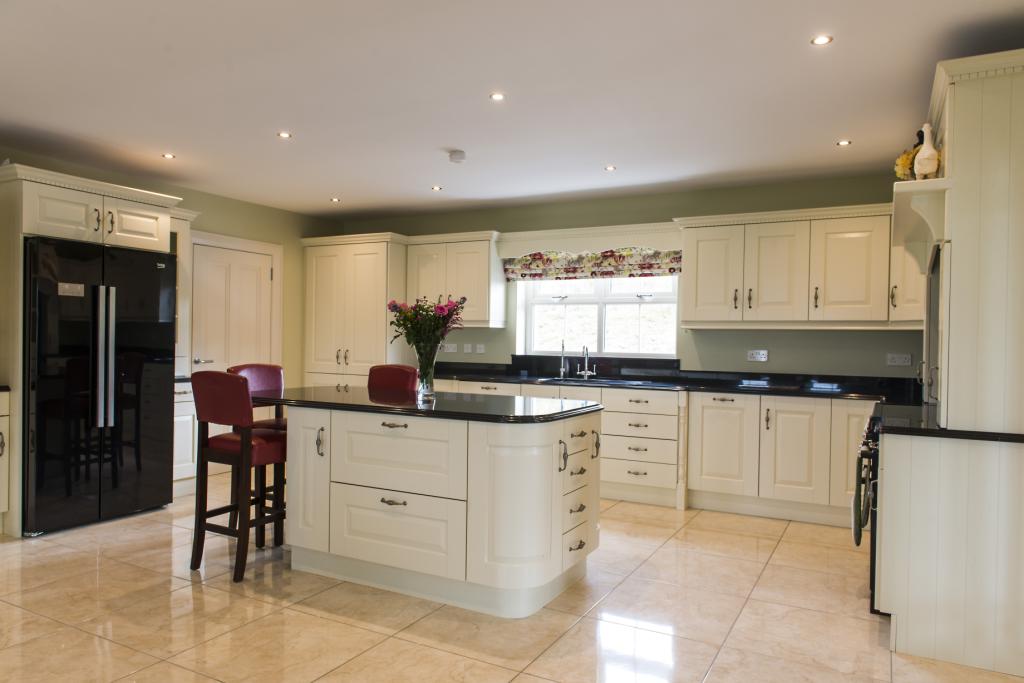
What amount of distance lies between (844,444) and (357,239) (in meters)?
4.52

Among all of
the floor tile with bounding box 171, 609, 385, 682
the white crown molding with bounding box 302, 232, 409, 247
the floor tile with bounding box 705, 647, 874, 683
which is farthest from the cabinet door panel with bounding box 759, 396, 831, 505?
the white crown molding with bounding box 302, 232, 409, 247

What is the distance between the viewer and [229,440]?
3447mm

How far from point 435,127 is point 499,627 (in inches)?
108

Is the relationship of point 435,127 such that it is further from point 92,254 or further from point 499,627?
point 499,627

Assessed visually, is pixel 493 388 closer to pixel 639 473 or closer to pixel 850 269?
pixel 639 473

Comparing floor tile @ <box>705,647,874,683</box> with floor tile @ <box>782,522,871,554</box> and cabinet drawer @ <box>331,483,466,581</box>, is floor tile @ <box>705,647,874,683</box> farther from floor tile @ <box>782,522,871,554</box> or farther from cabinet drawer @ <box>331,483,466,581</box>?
floor tile @ <box>782,522,871,554</box>

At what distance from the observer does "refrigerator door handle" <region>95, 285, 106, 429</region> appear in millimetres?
4270

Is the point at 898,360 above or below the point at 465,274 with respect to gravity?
below

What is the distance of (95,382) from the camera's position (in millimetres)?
4277

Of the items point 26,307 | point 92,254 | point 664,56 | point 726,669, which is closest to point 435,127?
point 664,56

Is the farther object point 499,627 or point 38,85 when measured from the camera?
point 38,85

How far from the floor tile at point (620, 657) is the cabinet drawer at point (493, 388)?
114 inches

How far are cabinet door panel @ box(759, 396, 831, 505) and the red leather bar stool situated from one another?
10.6ft

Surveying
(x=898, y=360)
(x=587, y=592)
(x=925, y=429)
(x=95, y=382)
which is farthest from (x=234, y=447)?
(x=898, y=360)
